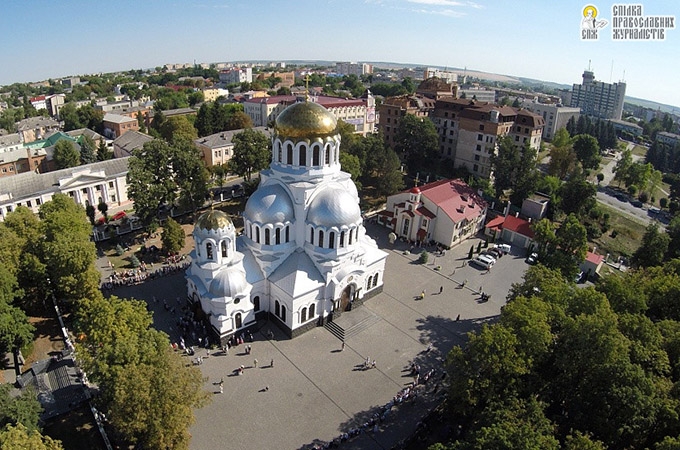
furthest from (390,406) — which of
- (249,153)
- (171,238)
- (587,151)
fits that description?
(587,151)

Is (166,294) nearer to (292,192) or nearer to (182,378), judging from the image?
(292,192)

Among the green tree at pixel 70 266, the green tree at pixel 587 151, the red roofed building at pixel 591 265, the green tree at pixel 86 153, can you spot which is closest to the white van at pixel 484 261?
the red roofed building at pixel 591 265

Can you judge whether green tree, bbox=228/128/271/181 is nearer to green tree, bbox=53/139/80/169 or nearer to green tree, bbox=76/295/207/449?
green tree, bbox=53/139/80/169

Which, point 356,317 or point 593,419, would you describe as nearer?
point 593,419

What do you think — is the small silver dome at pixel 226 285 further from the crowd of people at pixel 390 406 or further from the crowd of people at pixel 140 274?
the crowd of people at pixel 390 406

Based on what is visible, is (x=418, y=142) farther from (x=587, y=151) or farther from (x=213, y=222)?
(x=213, y=222)

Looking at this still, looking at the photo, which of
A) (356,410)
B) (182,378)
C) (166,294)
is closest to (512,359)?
(356,410)

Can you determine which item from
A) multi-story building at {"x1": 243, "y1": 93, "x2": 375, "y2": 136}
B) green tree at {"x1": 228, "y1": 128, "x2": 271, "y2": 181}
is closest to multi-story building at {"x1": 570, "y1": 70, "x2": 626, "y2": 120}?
multi-story building at {"x1": 243, "y1": 93, "x2": 375, "y2": 136}
